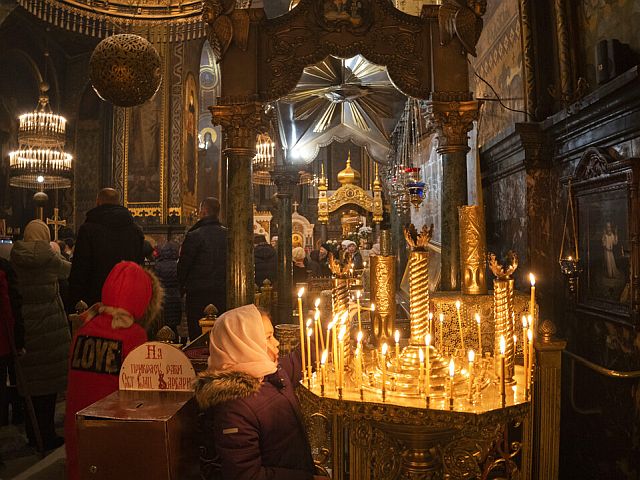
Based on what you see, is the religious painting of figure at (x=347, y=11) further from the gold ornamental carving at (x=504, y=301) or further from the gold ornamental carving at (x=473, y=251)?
the gold ornamental carving at (x=504, y=301)

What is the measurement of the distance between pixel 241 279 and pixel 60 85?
13611 mm

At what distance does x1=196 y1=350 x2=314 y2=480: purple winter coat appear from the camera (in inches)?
88.7

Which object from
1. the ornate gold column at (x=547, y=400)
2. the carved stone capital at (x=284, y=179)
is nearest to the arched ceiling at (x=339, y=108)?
the carved stone capital at (x=284, y=179)

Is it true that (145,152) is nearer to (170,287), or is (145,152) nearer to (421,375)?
(170,287)

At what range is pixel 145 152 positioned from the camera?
12727mm

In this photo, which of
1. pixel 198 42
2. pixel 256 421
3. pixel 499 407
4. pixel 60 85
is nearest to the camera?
pixel 499 407

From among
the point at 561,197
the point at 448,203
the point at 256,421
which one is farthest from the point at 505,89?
the point at 256,421

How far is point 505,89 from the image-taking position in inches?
222

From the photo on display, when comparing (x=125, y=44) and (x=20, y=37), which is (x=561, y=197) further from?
(x=20, y=37)

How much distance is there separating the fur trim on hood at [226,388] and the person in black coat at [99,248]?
307cm

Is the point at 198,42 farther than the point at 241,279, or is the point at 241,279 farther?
the point at 198,42

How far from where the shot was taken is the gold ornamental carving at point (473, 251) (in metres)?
4.02

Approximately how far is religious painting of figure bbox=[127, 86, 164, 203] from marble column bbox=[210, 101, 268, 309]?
8.56 meters

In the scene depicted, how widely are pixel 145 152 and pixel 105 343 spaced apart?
10.5m
